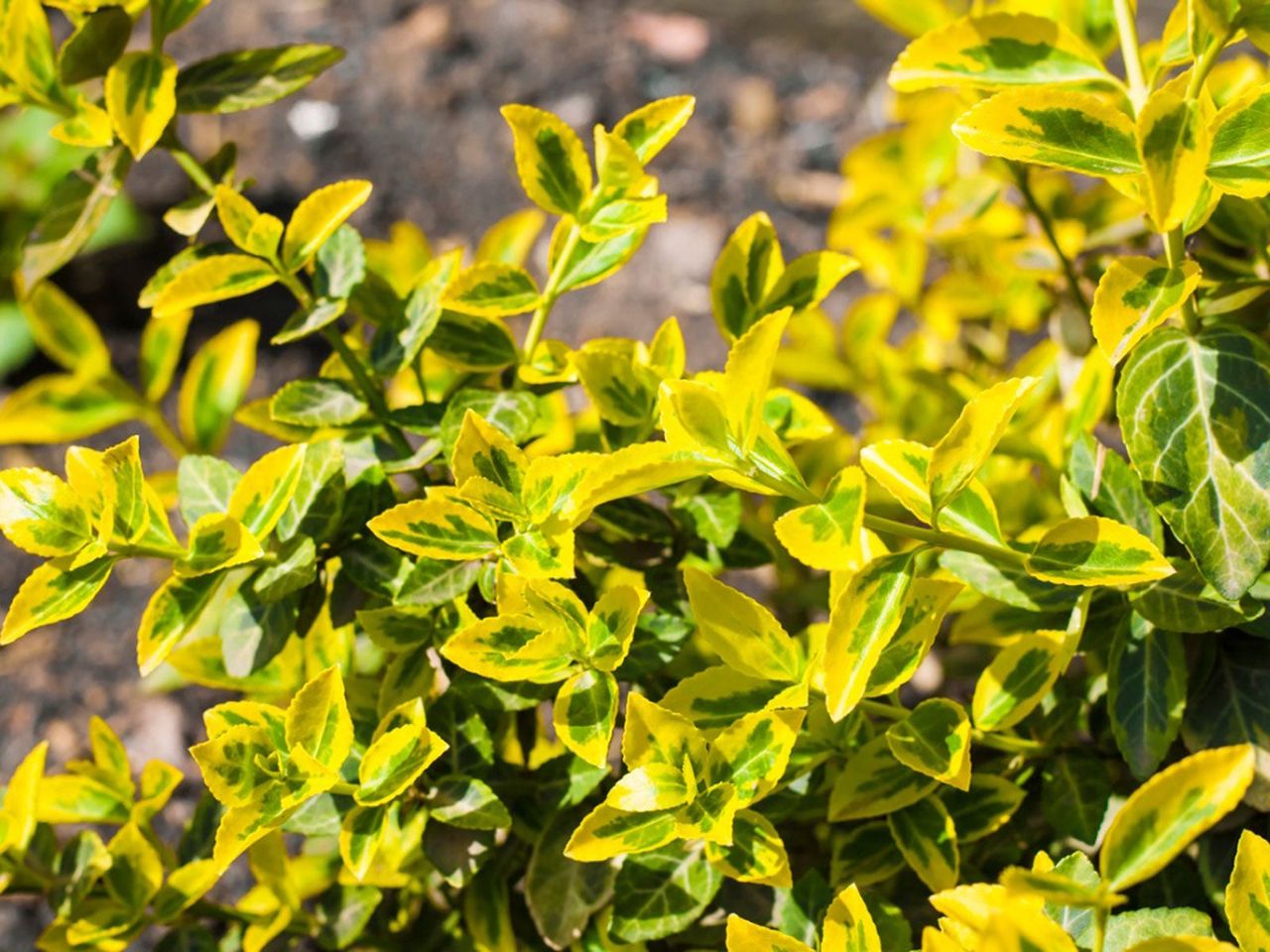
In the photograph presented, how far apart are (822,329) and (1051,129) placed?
939 mm

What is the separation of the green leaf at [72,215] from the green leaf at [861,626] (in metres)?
0.70

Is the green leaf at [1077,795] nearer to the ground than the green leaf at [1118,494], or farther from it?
nearer to the ground

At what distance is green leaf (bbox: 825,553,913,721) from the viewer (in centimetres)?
84

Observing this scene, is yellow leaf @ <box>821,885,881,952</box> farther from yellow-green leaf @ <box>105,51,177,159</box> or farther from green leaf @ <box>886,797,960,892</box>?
yellow-green leaf @ <box>105,51,177,159</box>

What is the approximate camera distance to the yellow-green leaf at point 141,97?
106 centimetres

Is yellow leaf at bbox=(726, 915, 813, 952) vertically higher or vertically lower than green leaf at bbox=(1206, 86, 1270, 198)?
lower

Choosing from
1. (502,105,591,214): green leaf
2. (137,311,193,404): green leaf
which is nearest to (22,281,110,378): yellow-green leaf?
(137,311,193,404): green leaf

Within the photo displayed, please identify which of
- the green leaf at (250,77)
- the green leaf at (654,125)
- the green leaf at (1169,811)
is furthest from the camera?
the green leaf at (250,77)

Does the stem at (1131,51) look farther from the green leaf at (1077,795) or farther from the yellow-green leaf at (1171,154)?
the green leaf at (1077,795)

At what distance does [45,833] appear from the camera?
128 centimetres

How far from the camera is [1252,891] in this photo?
0.84 metres

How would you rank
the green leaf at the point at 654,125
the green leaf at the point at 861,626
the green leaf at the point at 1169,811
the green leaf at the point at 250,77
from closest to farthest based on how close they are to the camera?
1. the green leaf at the point at 1169,811
2. the green leaf at the point at 861,626
3. the green leaf at the point at 654,125
4. the green leaf at the point at 250,77

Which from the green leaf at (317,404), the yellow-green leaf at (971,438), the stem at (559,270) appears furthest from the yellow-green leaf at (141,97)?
the yellow-green leaf at (971,438)

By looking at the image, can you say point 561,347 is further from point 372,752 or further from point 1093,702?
point 1093,702
